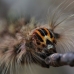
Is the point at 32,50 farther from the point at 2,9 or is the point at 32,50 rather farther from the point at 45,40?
the point at 2,9

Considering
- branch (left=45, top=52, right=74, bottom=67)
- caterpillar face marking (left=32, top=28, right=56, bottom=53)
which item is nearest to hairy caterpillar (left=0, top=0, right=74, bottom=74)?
caterpillar face marking (left=32, top=28, right=56, bottom=53)

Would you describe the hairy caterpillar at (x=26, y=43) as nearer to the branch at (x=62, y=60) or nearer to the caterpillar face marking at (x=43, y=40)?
the caterpillar face marking at (x=43, y=40)

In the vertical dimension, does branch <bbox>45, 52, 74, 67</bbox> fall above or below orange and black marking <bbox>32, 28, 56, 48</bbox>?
below

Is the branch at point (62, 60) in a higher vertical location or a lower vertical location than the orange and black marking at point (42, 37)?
lower

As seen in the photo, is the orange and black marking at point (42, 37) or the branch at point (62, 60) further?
the orange and black marking at point (42, 37)

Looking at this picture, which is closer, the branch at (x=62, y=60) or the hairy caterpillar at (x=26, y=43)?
the branch at (x=62, y=60)

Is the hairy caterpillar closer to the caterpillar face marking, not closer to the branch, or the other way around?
the caterpillar face marking

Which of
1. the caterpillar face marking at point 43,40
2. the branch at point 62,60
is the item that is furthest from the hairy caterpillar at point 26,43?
the branch at point 62,60
